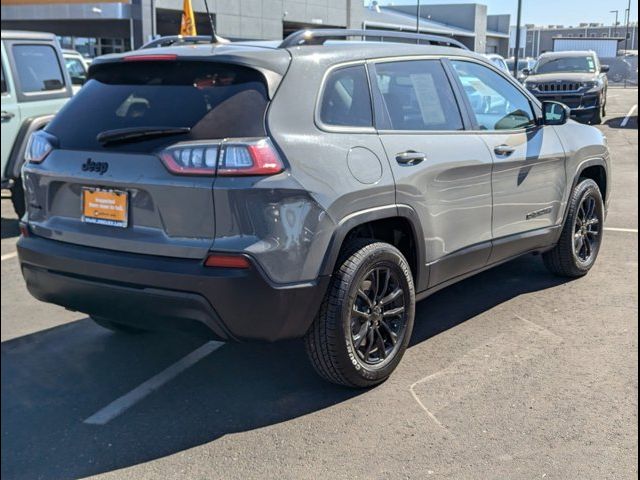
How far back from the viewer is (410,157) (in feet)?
12.3

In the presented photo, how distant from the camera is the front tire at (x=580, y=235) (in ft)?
17.3

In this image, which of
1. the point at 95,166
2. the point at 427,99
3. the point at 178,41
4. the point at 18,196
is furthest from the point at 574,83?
→ the point at 95,166

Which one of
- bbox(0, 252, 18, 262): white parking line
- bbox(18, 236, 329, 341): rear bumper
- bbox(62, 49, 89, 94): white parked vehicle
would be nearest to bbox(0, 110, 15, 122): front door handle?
bbox(0, 252, 18, 262): white parking line

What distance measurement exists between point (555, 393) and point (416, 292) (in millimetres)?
889

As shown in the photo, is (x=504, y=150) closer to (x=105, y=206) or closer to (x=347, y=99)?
(x=347, y=99)

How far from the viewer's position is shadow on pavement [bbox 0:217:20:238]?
24.6ft

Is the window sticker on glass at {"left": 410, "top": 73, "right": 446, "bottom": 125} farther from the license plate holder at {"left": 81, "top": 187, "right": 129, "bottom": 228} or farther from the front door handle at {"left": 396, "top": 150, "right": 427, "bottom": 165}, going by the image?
the license plate holder at {"left": 81, "top": 187, "right": 129, "bottom": 228}

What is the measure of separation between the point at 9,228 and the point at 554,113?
5.79m

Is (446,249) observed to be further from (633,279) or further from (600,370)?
(633,279)

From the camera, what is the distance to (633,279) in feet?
18.1

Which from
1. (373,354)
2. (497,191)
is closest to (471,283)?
(497,191)

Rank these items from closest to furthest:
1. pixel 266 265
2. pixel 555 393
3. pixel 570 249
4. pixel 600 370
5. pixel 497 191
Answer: pixel 266 265
pixel 555 393
pixel 600 370
pixel 497 191
pixel 570 249

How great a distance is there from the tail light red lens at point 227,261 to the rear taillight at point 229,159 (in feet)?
1.16

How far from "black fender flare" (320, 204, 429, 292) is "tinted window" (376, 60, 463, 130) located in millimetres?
474
